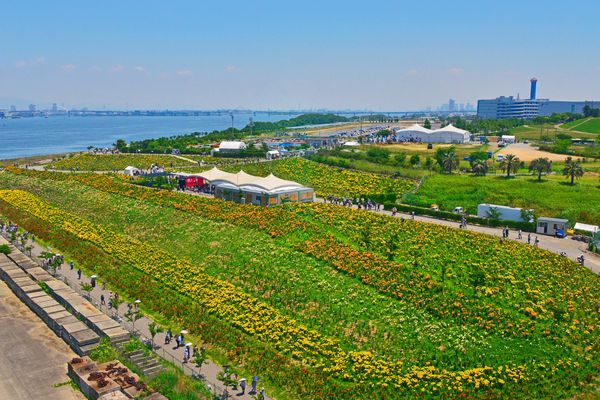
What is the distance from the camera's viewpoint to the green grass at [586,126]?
12026 cm

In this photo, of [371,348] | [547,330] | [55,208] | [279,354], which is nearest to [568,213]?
[547,330]

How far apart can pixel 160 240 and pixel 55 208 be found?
59.9 ft

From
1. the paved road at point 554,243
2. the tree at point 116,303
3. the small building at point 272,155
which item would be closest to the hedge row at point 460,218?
the paved road at point 554,243

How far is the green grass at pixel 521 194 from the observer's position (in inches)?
1989

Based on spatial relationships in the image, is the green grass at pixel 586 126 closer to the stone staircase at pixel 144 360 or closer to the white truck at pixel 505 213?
the white truck at pixel 505 213

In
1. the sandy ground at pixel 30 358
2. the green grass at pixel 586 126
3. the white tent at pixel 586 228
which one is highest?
the green grass at pixel 586 126

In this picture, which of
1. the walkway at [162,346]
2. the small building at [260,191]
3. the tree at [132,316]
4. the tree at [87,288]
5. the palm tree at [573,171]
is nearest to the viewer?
the walkway at [162,346]

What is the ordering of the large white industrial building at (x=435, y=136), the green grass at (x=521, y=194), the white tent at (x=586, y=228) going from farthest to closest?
the large white industrial building at (x=435, y=136) → the green grass at (x=521, y=194) → the white tent at (x=586, y=228)

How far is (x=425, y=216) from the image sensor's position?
163 feet

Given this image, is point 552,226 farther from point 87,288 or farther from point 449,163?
point 87,288

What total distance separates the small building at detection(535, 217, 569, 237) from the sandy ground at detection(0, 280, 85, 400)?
36500mm

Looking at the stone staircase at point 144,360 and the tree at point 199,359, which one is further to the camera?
the stone staircase at point 144,360

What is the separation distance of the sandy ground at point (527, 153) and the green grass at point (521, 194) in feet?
55.2

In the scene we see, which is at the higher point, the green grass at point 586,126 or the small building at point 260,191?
the green grass at point 586,126
